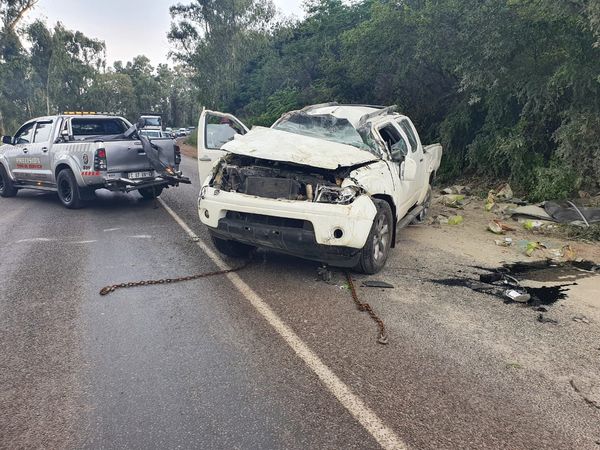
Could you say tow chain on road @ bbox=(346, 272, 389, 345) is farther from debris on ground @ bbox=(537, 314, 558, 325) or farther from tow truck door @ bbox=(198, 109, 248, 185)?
tow truck door @ bbox=(198, 109, 248, 185)

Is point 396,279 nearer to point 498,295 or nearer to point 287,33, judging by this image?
point 498,295

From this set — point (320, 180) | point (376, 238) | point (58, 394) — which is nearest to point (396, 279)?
point (376, 238)

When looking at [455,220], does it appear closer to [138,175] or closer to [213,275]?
[213,275]

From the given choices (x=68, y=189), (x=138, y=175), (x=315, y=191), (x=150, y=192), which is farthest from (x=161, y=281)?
(x=150, y=192)

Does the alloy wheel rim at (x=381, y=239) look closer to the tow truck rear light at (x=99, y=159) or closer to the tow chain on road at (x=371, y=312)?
the tow chain on road at (x=371, y=312)

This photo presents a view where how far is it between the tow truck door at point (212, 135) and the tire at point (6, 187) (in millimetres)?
6239

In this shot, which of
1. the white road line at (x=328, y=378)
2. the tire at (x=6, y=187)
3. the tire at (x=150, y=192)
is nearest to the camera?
the white road line at (x=328, y=378)

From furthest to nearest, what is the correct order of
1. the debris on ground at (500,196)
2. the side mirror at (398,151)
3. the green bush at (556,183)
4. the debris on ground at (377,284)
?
the debris on ground at (500,196) < the green bush at (556,183) < the side mirror at (398,151) < the debris on ground at (377,284)

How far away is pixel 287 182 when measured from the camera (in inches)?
191

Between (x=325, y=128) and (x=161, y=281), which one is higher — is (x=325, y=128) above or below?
above

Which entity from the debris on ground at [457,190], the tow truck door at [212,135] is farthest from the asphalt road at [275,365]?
the debris on ground at [457,190]

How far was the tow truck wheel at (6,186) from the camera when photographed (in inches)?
422

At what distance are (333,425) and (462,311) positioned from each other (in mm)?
2122

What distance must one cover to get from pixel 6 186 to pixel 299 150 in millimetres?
8995
